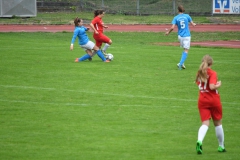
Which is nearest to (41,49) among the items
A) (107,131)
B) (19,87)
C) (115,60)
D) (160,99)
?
(115,60)

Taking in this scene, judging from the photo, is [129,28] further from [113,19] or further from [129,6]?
[129,6]

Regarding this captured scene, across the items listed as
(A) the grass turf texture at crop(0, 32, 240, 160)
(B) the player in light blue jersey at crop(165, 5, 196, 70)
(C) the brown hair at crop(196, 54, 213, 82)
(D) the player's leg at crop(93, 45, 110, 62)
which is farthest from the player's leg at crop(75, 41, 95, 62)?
(C) the brown hair at crop(196, 54, 213, 82)

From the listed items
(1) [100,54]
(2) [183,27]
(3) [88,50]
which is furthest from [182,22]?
(3) [88,50]

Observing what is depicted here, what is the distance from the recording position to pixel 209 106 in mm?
10391

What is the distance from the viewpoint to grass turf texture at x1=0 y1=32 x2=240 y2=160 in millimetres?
10820

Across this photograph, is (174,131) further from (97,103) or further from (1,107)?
(1,107)

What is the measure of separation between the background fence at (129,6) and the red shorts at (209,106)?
1437 inches

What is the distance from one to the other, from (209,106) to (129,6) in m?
38.6

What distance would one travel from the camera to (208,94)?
34.2 ft

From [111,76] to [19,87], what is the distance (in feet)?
11.0

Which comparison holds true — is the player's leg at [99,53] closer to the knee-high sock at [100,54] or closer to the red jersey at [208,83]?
the knee-high sock at [100,54]

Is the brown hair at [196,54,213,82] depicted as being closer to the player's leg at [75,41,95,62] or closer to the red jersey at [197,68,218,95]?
the red jersey at [197,68,218,95]

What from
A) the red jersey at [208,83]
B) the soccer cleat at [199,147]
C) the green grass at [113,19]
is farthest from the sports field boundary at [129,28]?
the soccer cleat at [199,147]

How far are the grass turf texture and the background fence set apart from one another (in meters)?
21.9
